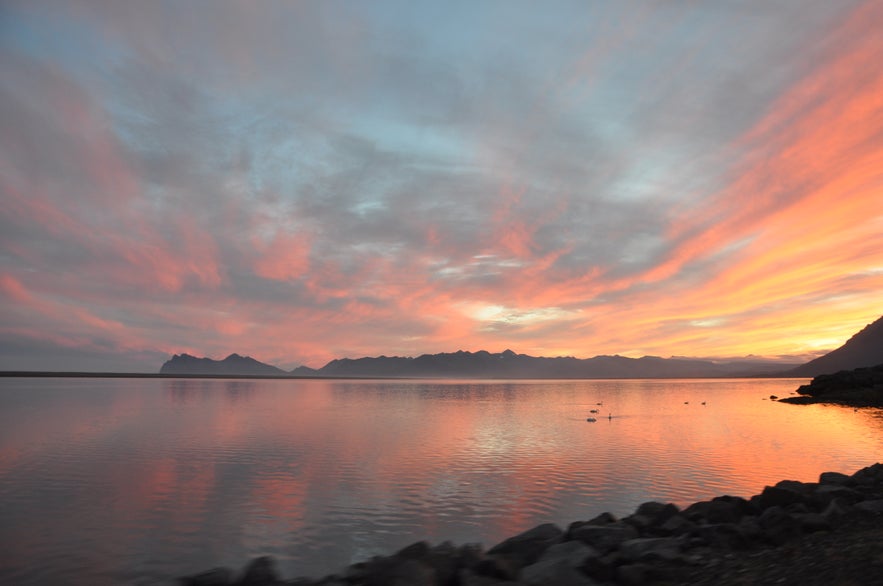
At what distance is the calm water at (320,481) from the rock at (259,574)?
4.05ft

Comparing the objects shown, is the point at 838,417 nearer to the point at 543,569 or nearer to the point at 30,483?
the point at 543,569

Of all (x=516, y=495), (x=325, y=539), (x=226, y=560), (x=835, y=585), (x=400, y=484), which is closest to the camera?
(x=835, y=585)

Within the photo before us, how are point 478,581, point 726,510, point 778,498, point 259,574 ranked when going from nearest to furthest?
point 478,581 → point 259,574 → point 726,510 → point 778,498

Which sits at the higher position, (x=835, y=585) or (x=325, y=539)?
(x=835, y=585)

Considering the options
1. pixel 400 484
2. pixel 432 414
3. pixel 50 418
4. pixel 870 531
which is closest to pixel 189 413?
pixel 50 418

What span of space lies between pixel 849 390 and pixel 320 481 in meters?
111

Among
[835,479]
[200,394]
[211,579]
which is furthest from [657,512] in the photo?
[200,394]

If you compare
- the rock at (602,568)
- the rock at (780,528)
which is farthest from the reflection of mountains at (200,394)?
the rock at (780,528)

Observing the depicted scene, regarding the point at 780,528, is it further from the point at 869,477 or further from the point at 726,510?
the point at 869,477

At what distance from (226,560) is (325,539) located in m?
2.99

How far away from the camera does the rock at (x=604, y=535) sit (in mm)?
14125

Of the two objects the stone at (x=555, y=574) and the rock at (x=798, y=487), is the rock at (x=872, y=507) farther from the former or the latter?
the stone at (x=555, y=574)

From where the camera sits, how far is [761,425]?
53281mm

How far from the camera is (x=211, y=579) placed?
41.0 feet
